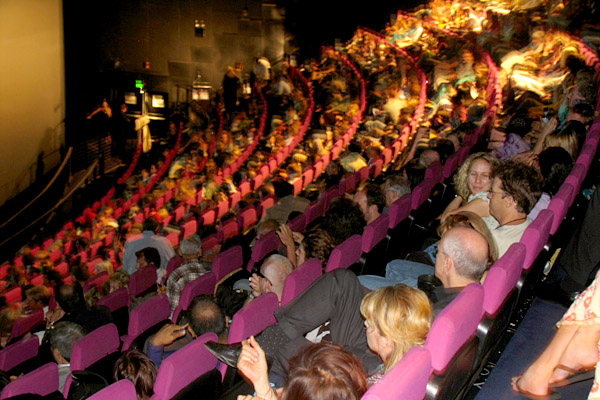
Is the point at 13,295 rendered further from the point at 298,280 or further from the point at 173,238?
the point at 298,280

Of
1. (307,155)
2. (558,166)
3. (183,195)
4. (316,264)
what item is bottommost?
(183,195)

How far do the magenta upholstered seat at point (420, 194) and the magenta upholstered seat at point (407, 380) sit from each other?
4.78 ft

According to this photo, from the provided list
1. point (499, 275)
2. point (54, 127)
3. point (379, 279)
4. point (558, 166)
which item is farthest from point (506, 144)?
point (54, 127)

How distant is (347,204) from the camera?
2123 millimetres

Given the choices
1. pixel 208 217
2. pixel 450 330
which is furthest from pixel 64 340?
pixel 208 217

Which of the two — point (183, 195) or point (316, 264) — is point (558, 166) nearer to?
point (316, 264)

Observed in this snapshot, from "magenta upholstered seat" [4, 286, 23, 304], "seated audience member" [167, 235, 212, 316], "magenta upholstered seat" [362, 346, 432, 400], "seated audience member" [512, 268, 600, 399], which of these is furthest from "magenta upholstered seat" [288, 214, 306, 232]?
"magenta upholstered seat" [4, 286, 23, 304]

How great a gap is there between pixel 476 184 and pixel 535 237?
24.0 inches

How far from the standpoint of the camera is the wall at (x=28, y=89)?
641cm

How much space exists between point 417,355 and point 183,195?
4.38 metres

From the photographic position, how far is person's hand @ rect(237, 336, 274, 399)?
0.97 metres

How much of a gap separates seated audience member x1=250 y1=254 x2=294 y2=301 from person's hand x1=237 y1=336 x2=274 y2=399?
746mm

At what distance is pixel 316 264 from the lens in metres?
1.67

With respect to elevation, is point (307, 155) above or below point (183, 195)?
above
